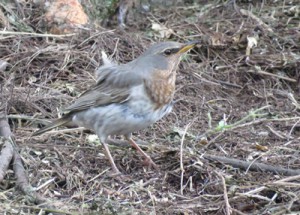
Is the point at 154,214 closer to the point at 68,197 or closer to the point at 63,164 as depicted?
the point at 68,197

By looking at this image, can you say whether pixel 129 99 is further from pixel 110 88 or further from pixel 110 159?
pixel 110 159

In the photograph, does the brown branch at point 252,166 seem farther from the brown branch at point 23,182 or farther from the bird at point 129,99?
the brown branch at point 23,182

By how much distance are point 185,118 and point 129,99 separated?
1569 mm

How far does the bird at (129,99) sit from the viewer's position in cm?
Result: 672

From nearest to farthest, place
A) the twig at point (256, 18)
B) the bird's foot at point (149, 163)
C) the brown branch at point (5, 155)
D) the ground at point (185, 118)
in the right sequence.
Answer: the ground at point (185, 118), the brown branch at point (5, 155), the bird's foot at point (149, 163), the twig at point (256, 18)

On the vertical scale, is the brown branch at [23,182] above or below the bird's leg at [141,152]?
above

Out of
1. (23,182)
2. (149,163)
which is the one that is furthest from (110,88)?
(23,182)

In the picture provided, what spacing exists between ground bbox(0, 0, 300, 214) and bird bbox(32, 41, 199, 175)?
0.89ft

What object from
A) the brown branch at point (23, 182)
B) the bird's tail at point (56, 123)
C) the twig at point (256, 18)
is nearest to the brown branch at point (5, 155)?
the brown branch at point (23, 182)

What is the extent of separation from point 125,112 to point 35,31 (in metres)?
3.30

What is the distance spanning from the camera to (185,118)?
26.9 feet

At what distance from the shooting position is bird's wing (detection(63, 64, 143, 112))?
6.88m

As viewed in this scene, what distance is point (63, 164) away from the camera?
6750 mm

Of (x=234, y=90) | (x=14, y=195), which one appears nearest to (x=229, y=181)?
(x=14, y=195)
